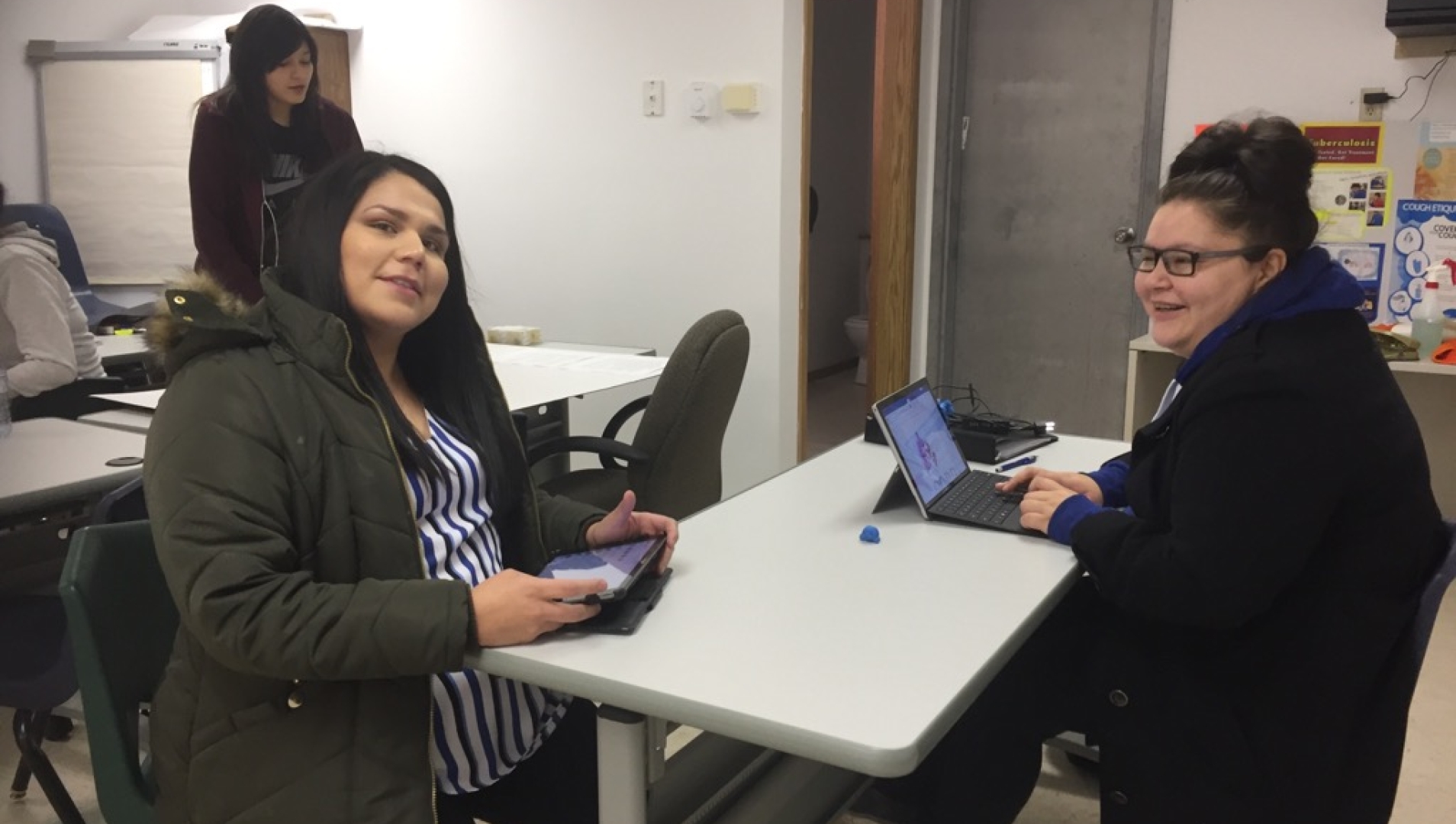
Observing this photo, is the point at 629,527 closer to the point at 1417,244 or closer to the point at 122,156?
the point at 1417,244

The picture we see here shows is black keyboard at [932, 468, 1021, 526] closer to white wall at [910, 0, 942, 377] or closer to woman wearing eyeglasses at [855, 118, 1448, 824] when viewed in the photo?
woman wearing eyeglasses at [855, 118, 1448, 824]

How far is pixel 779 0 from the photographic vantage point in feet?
12.4

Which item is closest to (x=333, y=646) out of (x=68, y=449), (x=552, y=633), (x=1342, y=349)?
(x=552, y=633)

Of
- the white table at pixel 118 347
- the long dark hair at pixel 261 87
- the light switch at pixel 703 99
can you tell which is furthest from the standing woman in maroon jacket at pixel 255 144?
the light switch at pixel 703 99

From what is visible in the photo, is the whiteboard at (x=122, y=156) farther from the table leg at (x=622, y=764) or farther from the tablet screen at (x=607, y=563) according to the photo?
the table leg at (x=622, y=764)

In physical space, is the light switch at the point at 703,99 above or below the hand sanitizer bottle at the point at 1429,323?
above

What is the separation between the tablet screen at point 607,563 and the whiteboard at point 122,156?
4580 millimetres

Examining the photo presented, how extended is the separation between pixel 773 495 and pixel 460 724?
683 mm

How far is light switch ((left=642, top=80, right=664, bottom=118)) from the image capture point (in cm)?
407

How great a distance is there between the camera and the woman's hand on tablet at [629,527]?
1.47 metres

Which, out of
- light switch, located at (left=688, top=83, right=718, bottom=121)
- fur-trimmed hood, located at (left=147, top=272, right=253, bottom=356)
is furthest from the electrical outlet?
fur-trimmed hood, located at (left=147, top=272, right=253, bottom=356)

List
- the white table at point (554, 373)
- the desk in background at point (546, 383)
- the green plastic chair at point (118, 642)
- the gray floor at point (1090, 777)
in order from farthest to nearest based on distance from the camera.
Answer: the white table at point (554, 373) → the desk in background at point (546, 383) → the gray floor at point (1090, 777) → the green plastic chair at point (118, 642)

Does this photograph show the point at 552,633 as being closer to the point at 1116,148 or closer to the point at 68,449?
the point at 68,449

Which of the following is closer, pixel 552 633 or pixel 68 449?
pixel 552 633
